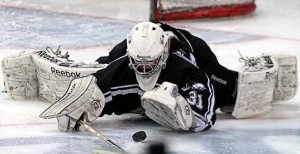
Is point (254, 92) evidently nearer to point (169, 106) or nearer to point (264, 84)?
point (264, 84)

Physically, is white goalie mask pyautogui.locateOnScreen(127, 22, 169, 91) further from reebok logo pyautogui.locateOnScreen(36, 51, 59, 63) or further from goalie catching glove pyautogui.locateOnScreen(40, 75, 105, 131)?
reebok logo pyautogui.locateOnScreen(36, 51, 59, 63)

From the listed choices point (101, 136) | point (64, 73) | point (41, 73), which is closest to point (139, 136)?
point (101, 136)

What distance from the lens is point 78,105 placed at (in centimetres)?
261

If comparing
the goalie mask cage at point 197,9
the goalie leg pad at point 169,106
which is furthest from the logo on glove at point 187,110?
the goalie mask cage at point 197,9

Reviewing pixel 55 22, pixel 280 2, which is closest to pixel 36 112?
pixel 55 22

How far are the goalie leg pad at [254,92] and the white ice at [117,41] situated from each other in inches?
1.5

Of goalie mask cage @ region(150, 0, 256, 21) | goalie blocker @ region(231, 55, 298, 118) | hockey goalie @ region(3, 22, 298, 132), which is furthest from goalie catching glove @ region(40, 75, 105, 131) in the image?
goalie mask cage @ region(150, 0, 256, 21)

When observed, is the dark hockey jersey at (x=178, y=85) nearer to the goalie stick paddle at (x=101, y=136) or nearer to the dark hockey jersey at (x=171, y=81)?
the dark hockey jersey at (x=171, y=81)

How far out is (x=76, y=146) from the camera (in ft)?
8.29

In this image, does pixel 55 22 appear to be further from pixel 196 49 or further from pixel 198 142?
pixel 198 142

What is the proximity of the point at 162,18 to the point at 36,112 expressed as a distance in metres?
1.88

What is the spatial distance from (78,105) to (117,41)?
1581 millimetres

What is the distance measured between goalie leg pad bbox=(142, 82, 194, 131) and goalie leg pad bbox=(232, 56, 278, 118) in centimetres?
34

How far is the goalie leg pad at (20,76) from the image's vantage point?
10.0 feet
